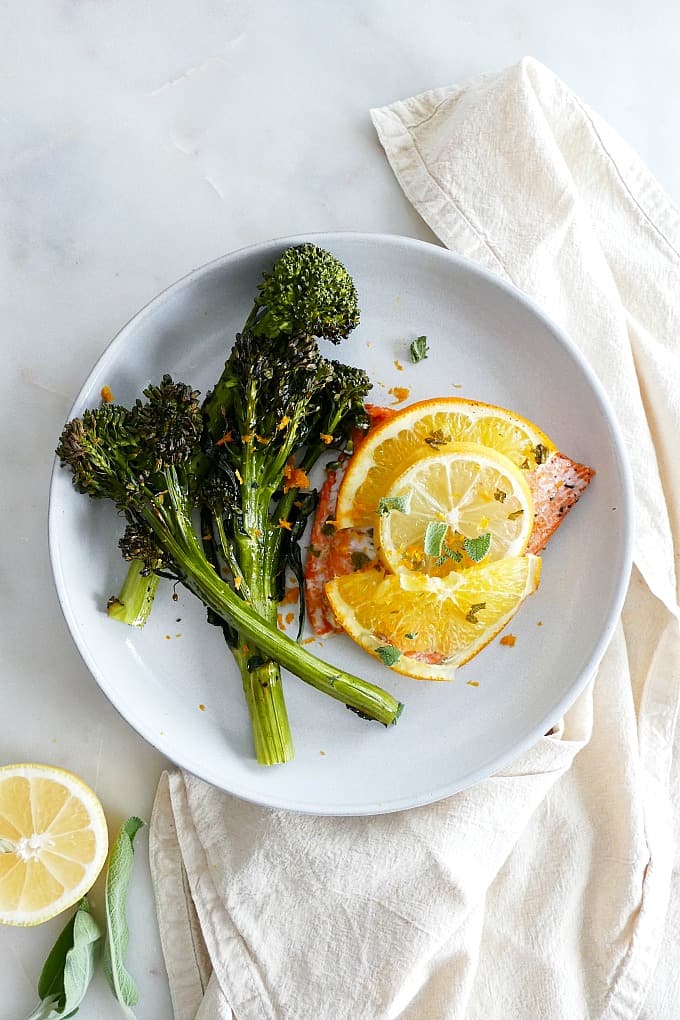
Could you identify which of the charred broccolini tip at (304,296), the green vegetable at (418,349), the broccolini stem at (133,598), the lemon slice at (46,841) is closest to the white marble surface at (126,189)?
the lemon slice at (46,841)

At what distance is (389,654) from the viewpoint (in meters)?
2.76

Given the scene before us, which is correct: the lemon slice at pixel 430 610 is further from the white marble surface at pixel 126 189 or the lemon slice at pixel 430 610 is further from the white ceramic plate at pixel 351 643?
the white marble surface at pixel 126 189

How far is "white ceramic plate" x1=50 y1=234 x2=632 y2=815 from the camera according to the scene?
9.29ft

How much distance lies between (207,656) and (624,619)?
1.36 m

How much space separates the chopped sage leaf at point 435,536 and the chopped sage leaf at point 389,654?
31 centimetres

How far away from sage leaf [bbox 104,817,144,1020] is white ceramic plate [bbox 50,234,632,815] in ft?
1.23

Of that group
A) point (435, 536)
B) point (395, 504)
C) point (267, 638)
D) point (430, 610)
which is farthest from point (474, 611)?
point (267, 638)

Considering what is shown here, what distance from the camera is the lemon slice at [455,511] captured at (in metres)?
2.68

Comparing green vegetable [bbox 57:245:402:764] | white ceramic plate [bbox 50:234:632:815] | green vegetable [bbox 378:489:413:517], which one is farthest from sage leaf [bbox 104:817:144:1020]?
green vegetable [bbox 378:489:413:517]

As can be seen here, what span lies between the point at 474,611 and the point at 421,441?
1.72ft

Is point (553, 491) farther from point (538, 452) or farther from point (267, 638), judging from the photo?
point (267, 638)

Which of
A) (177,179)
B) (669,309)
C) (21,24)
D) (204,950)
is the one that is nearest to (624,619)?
(669,309)

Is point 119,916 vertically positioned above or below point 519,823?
below

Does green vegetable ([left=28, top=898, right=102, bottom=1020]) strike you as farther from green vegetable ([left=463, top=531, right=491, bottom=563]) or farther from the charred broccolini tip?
the charred broccolini tip
